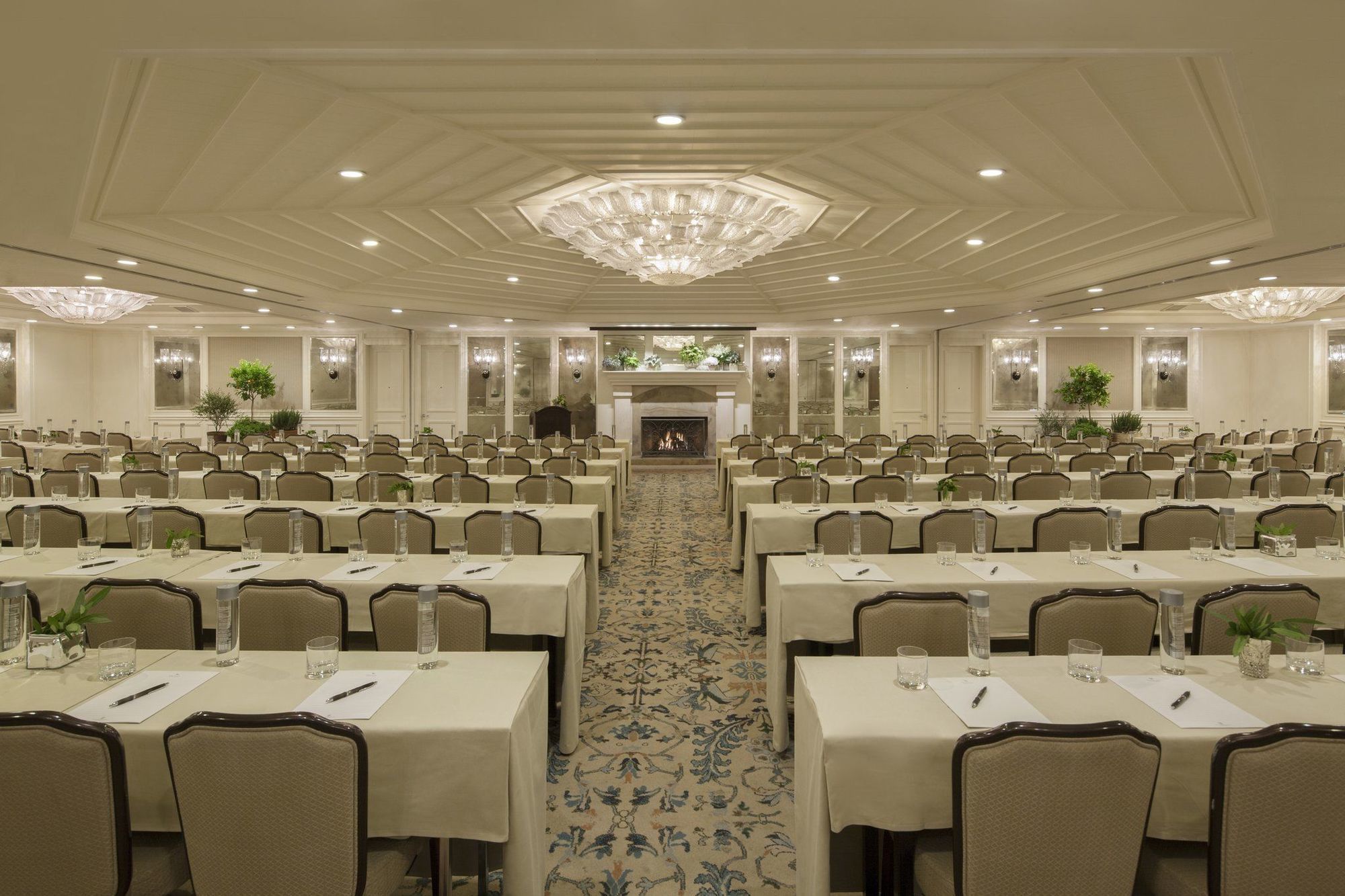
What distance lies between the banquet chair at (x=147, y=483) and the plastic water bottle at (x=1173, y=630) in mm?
8651

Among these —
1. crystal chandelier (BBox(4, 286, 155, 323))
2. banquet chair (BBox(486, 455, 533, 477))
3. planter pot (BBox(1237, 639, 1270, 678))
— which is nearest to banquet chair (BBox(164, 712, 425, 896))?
planter pot (BBox(1237, 639, 1270, 678))

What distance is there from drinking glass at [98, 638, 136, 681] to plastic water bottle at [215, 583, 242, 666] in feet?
0.87

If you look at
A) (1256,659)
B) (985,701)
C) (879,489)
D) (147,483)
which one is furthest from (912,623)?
(147,483)

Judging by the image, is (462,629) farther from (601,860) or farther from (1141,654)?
(1141,654)

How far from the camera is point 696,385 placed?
1961 centimetres

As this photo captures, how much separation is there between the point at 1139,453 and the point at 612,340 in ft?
42.6

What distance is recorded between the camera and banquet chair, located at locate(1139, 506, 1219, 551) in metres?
5.58

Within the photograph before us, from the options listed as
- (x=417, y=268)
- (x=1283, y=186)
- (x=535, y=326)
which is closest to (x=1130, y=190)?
(x=1283, y=186)

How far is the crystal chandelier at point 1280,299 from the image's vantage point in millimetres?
12430

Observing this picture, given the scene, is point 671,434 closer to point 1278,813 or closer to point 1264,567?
point 1264,567

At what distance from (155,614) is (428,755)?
1966 millimetres

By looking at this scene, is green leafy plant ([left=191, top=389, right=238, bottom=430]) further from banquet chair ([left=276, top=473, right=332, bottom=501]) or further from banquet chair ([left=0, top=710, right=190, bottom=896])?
banquet chair ([left=0, top=710, right=190, bottom=896])

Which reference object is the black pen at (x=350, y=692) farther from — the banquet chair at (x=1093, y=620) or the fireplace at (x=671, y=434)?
the fireplace at (x=671, y=434)

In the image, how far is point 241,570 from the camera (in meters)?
4.27
